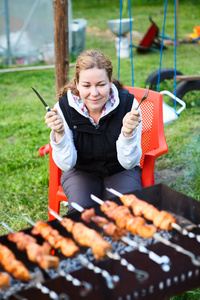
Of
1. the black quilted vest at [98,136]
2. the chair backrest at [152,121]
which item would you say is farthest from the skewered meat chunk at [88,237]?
the chair backrest at [152,121]

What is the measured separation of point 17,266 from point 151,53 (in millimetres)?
8777

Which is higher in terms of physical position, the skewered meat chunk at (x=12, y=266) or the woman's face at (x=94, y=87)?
the woman's face at (x=94, y=87)

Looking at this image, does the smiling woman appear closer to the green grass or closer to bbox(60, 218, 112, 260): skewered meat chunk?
bbox(60, 218, 112, 260): skewered meat chunk

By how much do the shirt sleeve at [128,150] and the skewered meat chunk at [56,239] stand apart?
795 millimetres

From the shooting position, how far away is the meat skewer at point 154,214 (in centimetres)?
190

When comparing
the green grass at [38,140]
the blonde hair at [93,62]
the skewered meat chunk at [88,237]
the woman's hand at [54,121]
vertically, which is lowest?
the green grass at [38,140]

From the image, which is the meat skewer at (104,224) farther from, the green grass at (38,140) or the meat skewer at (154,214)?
the green grass at (38,140)

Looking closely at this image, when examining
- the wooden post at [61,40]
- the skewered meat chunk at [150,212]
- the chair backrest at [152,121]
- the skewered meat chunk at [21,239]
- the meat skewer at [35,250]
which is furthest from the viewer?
the wooden post at [61,40]

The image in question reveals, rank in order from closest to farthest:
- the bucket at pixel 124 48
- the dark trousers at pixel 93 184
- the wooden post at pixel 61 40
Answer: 1. the dark trousers at pixel 93 184
2. the wooden post at pixel 61 40
3. the bucket at pixel 124 48

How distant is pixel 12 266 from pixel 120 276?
1.34 feet

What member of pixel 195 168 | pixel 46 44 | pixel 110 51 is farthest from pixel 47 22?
pixel 195 168

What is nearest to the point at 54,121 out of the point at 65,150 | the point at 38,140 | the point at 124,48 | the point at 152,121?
the point at 65,150

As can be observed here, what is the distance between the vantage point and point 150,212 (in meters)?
2.00

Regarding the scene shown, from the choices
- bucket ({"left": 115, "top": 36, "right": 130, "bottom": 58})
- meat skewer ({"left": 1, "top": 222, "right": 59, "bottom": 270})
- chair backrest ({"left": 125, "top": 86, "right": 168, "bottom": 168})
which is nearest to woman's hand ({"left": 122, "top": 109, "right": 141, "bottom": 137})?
chair backrest ({"left": 125, "top": 86, "right": 168, "bottom": 168})
